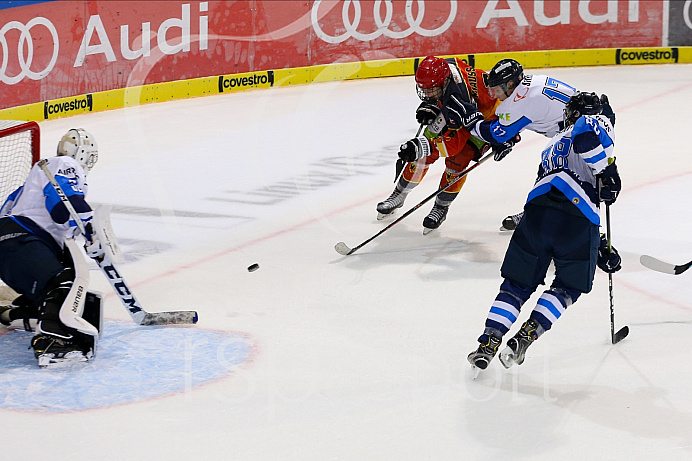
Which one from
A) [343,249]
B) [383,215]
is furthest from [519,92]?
[383,215]

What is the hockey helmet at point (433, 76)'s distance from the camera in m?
5.25

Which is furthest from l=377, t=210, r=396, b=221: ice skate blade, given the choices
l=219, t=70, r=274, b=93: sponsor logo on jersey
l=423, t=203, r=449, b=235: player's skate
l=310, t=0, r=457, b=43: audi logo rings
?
l=310, t=0, r=457, b=43: audi logo rings

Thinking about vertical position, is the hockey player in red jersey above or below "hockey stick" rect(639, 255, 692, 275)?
above

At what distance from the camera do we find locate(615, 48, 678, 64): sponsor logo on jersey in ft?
38.1

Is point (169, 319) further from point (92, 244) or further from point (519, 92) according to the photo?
point (519, 92)

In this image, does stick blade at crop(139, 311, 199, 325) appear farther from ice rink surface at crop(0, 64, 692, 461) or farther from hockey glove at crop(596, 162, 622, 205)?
hockey glove at crop(596, 162, 622, 205)

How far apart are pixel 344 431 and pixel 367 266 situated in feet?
6.40

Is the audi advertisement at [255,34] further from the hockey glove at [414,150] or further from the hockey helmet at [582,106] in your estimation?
the hockey helmet at [582,106]

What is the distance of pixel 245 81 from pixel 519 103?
237 inches

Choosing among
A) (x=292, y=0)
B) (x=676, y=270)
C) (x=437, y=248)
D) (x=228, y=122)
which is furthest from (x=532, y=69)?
(x=676, y=270)

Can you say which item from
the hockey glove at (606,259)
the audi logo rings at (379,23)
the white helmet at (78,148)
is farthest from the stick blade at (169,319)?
the audi logo rings at (379,23)

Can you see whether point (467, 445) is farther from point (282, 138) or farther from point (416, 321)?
point (282, 138)

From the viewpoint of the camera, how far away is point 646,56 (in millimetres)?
11648

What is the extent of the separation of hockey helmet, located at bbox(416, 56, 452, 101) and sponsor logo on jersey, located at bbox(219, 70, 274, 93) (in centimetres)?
522
